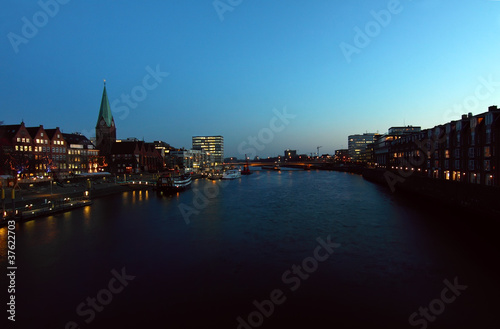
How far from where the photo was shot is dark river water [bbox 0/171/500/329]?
38.4 ft

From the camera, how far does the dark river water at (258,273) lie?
11711 millimetres

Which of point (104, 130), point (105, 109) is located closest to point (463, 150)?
point (104, 130)

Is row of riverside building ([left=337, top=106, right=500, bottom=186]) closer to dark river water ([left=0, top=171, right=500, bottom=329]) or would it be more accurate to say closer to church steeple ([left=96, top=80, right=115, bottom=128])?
dark river water ([left=0, top=171, right=500, bottom=329])

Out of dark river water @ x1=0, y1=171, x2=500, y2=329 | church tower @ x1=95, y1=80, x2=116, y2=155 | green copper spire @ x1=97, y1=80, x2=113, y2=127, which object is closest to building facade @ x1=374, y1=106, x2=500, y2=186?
dark river water @ x1=0, y1=171, x2=500, y2=329

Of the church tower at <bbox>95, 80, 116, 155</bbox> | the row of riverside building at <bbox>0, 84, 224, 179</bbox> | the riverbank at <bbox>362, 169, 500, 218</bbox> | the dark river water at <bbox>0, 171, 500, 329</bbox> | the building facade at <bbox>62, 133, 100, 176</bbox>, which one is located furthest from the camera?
the church tower at <bbox>95, 80, 116, 155</bbox>

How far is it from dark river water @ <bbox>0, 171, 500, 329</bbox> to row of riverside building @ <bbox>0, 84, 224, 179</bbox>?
3336 cm

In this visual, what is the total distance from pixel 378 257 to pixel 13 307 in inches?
749

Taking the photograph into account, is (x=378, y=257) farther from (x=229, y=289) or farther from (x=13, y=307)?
(x=13, y=307)

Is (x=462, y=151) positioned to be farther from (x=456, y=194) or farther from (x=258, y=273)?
(x=258, y=273)

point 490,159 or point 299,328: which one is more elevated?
point 490,159

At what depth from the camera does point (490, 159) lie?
30422 mm

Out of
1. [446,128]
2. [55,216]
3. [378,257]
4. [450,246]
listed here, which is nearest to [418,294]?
[378,257]

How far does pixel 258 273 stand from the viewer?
15.9 m

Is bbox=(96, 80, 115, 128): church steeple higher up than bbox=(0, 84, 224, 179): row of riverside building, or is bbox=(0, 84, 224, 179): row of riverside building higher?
bbox=(96, 80, 115, 128): church steeple
